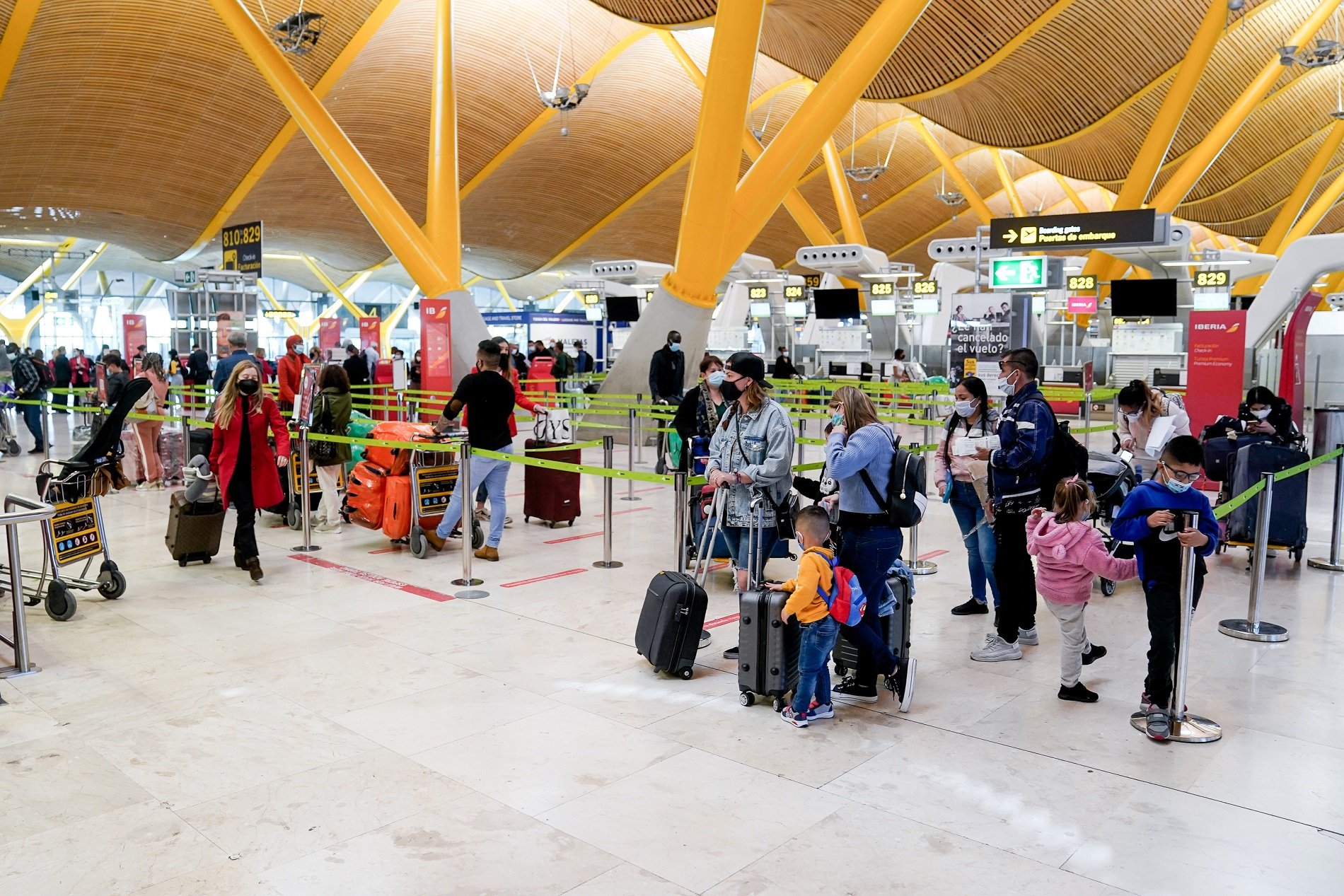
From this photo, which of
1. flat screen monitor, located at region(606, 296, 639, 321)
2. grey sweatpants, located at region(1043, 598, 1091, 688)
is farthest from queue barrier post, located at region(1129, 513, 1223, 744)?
flat screen monitor, located at region(606, 296, 639, 321)

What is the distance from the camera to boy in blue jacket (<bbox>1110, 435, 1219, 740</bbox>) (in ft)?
16.2

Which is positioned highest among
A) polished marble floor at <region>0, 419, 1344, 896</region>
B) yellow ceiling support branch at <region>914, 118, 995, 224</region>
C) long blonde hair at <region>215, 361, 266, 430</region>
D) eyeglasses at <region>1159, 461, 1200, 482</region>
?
yellow ceiling support branch at <region>914, 118, 995, 224</region>

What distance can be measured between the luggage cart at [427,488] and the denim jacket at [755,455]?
11.5 ft

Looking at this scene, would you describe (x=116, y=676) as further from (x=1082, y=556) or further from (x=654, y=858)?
(x=1082, y=556)

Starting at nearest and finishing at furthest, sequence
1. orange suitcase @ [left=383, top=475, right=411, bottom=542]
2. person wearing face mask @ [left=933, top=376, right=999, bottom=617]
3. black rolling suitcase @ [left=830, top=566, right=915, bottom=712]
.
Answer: black rolling suitcase @ [left=830, top=566, right=915, bottom=712] < person wearing face mask @ [left=933, top=376, right=999, bottom=617] < orange suitcase @ [left=383, top=475, right=411, bottom=542]

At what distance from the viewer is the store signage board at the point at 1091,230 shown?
16750mm

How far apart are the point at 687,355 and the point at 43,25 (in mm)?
16826

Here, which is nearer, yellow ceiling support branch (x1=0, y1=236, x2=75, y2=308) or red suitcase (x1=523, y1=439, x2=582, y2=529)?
red suitcase (x1=523, y1=439, x2=582, y2=529)

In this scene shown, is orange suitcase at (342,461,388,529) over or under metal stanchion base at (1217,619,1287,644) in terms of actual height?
over

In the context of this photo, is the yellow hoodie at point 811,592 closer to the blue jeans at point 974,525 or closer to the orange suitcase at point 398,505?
the blue jeans at point 974,525

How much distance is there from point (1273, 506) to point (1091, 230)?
906cm

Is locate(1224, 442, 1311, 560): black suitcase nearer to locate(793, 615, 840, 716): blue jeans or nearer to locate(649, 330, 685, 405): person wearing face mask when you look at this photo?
locate(793, 615, 840, 716): blue jeans

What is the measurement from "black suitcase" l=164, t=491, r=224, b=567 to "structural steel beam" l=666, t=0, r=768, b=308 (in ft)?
33.6

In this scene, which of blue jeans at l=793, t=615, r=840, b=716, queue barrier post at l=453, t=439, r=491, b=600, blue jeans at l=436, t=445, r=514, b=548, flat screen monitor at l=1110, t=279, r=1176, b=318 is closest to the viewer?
blue jeans at l=793, t=615, r=840, b=716
